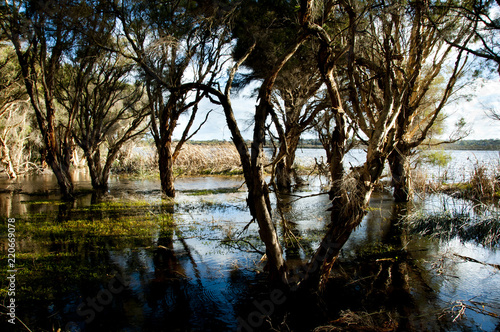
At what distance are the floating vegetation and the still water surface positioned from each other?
50 cm

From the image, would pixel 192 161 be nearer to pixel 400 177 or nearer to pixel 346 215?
pixel 400 177

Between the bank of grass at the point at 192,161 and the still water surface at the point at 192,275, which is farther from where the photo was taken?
the bank of grass at the point at 192,161

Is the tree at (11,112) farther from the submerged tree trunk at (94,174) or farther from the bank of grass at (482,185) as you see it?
the bank of grass at (482,185)

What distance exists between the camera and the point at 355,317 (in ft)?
13.7

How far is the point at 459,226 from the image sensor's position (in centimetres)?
852

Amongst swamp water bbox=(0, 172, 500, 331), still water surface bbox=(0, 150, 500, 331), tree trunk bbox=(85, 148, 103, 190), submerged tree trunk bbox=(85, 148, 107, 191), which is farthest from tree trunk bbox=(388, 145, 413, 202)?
tree trunk bbox=(85, 148, 103, 190)

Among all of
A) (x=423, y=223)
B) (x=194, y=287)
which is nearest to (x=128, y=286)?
(x=194, y=287)

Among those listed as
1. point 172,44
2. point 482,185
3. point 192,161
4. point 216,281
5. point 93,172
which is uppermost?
point 172,44

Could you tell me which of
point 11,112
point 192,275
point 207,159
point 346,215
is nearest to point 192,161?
point 207,159

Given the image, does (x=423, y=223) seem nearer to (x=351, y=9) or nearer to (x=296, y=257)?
(x=296, y=257)

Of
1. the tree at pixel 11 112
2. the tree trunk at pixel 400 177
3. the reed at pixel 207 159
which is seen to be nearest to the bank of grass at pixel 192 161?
the reed at pixel 207 159

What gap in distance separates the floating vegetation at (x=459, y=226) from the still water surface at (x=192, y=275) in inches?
19.6

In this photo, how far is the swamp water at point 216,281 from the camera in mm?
4363

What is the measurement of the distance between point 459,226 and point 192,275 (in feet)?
23.3
